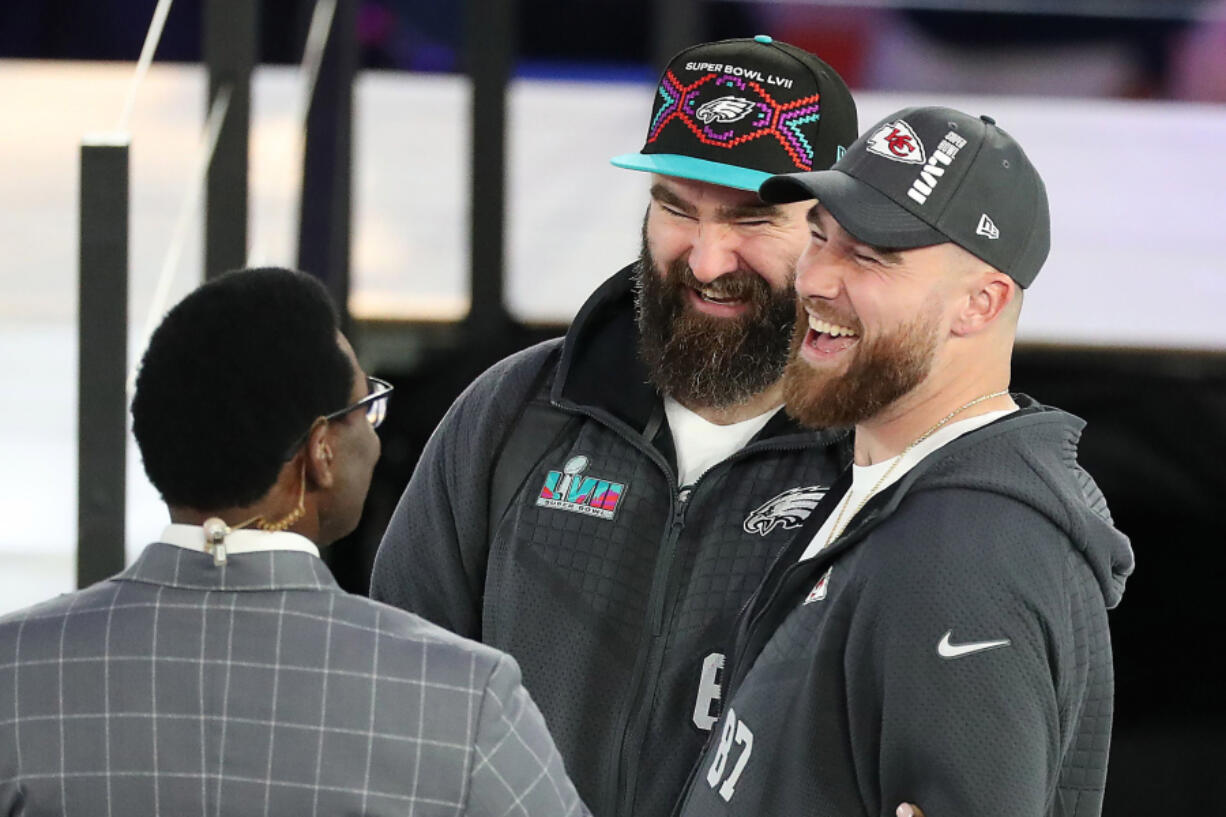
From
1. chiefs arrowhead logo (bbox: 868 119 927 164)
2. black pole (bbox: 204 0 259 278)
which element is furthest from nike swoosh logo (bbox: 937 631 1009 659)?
black pole (bbox: 204 0 259 278)

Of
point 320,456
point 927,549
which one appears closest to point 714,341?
point 927,549

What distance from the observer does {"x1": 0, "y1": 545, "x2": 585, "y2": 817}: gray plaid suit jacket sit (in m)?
1.24

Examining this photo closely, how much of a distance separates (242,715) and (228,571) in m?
0.11

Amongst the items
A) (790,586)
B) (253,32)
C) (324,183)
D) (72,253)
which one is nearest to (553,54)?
(324,183)

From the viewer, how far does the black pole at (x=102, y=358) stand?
2115 millimetres

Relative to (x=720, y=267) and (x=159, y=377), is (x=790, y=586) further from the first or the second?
(x=159, y=377)

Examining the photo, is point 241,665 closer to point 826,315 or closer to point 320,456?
point 320,456

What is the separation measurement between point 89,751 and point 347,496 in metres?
0.27

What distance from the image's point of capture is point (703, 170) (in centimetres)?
187

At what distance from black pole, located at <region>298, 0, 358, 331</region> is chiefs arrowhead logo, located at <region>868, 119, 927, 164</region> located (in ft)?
14.4

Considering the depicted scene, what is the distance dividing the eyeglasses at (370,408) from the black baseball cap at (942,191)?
445 mm

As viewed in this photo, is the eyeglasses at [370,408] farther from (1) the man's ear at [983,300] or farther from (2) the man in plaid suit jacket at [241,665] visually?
(1) the man's ear at [983,300]

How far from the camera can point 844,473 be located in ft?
5.74

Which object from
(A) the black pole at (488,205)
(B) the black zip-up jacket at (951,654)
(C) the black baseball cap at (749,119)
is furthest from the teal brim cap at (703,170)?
(A) the black pole at (488,205)
